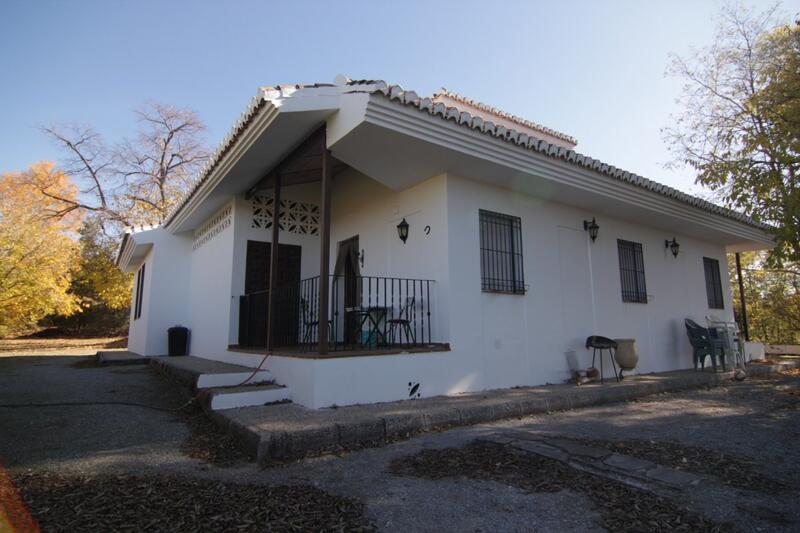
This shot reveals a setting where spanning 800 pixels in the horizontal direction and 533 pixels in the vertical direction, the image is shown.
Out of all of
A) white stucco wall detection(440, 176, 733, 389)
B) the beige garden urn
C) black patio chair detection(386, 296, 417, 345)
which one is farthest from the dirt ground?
the beige garden urn

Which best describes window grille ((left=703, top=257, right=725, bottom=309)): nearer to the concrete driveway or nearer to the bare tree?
the concrete driveway

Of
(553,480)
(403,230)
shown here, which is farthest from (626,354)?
(553,480)

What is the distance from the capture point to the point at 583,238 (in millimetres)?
7480

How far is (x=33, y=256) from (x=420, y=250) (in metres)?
16.6

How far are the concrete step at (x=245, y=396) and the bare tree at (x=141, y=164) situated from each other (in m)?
16.9

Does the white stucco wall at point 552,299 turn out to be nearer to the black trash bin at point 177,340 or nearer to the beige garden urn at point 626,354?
the beige garden urn at point 626,354

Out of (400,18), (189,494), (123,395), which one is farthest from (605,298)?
(123,395)

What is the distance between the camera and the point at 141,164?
2102 cm

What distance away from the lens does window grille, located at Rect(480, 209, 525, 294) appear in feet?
20.3

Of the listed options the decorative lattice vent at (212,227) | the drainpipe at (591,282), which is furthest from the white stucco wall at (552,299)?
the decorative lattice vent at (212,227)

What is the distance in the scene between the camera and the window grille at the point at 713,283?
33.4ft

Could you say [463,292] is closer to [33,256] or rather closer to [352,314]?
[352,314]

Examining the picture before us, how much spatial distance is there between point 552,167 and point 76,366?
32.8ft

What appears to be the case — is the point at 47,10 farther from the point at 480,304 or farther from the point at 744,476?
the point at 744,476
